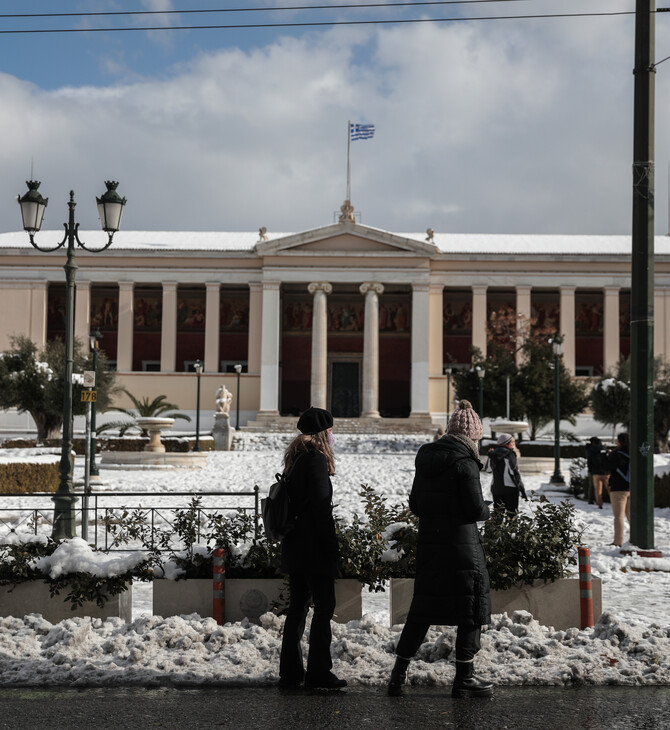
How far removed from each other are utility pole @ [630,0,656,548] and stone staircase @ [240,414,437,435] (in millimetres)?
33237

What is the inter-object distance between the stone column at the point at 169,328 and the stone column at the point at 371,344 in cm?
1055

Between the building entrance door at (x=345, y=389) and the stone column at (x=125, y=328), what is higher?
the stone column at (x=125, y=328)

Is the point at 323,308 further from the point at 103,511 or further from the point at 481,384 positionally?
the point at 103,511

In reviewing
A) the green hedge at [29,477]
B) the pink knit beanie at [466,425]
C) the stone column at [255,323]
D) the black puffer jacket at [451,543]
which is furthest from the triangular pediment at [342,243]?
the black puffer jacket at [451,543]

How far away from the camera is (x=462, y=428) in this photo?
5.75 m

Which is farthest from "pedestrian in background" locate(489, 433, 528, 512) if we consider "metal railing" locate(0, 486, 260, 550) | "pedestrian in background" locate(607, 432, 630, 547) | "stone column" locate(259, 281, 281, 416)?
"stone column" locate(259, 281, 281, 416)

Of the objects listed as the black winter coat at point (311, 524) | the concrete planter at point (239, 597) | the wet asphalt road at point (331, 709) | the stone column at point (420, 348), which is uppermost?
the stone column at point (420, 348)

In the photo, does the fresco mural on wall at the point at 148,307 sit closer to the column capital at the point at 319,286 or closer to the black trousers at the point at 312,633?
the column capital at the point at 319,286

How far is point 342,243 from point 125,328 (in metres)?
13.1

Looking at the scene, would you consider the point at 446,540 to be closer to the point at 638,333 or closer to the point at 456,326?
the point at 638,333

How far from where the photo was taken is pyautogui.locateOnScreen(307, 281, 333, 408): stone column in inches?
1980

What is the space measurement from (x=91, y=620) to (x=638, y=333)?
6839 millimetres

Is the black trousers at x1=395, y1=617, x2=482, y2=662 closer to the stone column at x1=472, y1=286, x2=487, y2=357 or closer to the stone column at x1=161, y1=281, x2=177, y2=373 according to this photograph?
the stone column at x1=472, y1=286, x2=487, y2=357

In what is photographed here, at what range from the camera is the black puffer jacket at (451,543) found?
5.48m
